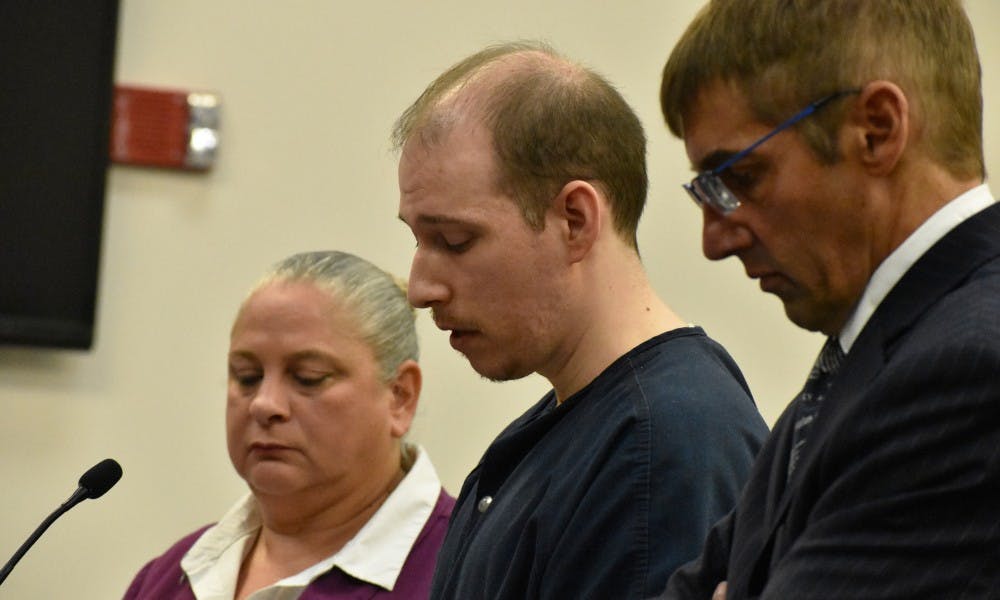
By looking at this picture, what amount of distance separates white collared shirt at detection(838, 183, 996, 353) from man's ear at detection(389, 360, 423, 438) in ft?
4.90

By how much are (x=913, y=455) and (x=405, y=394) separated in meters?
1.64

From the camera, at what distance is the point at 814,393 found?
1312mm

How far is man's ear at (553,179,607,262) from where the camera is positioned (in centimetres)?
168

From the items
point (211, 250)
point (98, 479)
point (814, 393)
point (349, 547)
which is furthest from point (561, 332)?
point (211, 250)

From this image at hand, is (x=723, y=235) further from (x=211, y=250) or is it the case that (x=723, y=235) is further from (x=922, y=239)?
(x=211, y=250)

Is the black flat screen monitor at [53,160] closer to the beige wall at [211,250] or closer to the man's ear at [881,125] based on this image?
the beige wall at [211,250]

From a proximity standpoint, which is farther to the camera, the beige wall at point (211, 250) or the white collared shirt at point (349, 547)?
the beige wall at point (211, 250)

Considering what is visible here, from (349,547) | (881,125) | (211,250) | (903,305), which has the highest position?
(881,125)

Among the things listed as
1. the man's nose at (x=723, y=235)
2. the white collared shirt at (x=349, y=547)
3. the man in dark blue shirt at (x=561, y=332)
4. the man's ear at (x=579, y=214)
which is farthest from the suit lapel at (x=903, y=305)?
the white collared shirt at (x=349, y=547)

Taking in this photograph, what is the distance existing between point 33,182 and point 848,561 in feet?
8.41

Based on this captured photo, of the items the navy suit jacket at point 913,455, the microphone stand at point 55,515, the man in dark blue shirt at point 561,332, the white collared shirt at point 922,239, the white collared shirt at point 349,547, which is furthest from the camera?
the white collared shirt at point 349,547

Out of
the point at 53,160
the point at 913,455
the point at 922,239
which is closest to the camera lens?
the point at 913,455

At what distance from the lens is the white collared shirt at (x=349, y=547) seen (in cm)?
245

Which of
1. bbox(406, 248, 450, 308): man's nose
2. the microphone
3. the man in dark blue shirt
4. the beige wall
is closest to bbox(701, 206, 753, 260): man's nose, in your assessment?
the man in dark blue shirt
